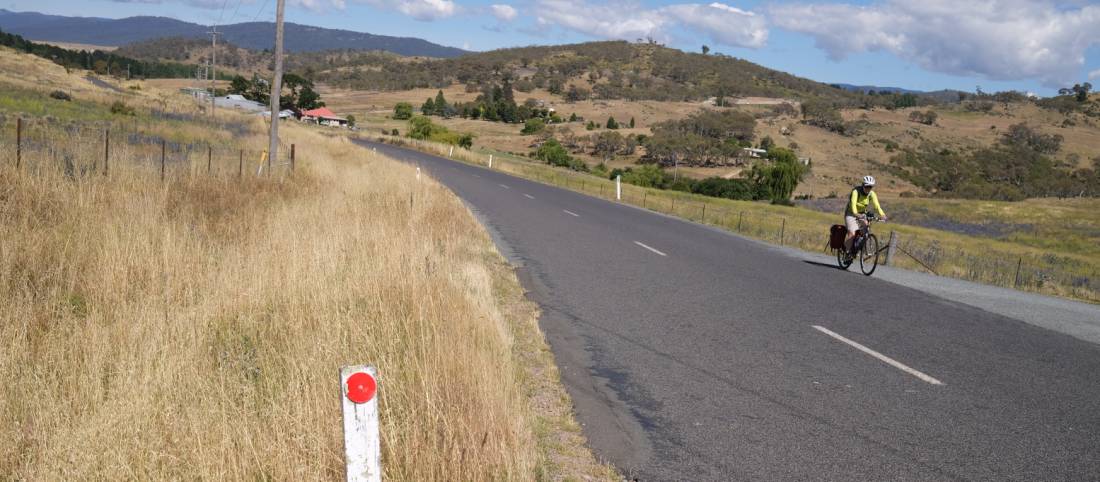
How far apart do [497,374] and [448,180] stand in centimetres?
2928

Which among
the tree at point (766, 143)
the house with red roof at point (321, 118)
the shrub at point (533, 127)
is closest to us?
the tree at point (766, 143)

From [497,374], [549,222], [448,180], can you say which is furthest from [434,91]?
[497,374]

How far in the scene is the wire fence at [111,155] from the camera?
13.5 metres

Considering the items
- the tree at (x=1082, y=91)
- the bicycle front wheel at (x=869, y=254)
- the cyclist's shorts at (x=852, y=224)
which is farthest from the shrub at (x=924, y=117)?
the bicycle front wheel at (x=869, y=254)

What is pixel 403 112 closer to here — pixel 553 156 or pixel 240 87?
pixel 240 87

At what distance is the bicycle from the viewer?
1439 cm

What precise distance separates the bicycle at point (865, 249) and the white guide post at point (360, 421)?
12523 mm

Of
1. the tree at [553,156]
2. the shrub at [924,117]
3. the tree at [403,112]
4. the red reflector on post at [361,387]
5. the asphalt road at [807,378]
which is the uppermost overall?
the shrub at [924,117]

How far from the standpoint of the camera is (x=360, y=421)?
3.44m

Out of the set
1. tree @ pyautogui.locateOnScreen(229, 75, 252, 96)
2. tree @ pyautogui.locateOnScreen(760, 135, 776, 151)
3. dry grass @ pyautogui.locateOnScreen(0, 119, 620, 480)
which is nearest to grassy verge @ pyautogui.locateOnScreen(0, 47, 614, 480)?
dry grass @ pyautogui.locateOnScreen(0, 119, 620, 480)

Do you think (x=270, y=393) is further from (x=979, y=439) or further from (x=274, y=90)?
(x=274, y=90)

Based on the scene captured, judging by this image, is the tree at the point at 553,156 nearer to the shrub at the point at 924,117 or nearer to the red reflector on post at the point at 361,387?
the shrub at the point at 924,117

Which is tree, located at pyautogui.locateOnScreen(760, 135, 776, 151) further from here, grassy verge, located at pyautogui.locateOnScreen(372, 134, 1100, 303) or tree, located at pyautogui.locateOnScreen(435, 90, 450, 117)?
tree, located at pyautogui.locateOnScreen(435, 90, 450, 117)

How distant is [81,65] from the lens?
14275 centimetres
